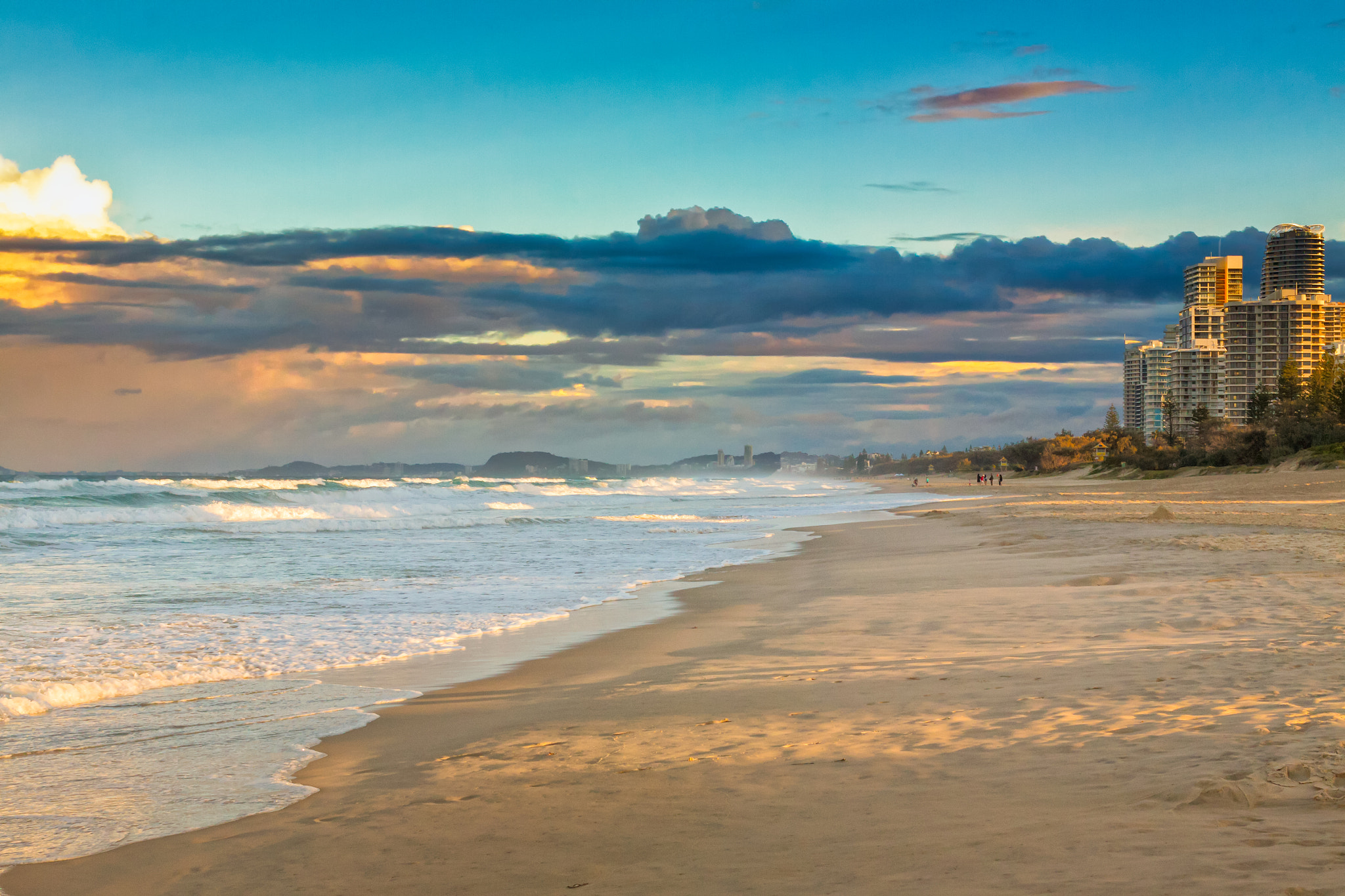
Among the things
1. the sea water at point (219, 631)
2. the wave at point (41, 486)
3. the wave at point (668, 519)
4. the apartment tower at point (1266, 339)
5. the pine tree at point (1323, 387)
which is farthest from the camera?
the apartment tower at point (1266, 339)

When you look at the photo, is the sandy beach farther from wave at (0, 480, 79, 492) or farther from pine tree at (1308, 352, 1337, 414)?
pine tree at (1308, 352, 1337, 414)

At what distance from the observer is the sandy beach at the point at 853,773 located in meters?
3.71

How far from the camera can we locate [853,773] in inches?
199

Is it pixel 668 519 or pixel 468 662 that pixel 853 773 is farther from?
pixel 668 519

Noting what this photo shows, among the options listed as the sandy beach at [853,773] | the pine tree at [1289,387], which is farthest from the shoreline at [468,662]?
the pine tree at [1289,387]

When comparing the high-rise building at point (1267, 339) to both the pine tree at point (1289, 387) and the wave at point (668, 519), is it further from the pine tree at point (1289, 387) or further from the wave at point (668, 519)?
the wave at point (668, 519)

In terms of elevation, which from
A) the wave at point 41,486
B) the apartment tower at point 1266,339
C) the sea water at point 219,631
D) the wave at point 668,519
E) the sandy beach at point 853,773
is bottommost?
the wave at point 668,519

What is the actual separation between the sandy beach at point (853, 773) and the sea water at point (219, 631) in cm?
53

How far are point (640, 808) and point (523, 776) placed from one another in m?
0.99

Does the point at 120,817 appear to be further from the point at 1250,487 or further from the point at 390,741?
the point at 1250,487

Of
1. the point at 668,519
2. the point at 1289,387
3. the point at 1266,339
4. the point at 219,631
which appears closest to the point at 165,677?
the point at 219,631

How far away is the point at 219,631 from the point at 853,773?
29.9 feet

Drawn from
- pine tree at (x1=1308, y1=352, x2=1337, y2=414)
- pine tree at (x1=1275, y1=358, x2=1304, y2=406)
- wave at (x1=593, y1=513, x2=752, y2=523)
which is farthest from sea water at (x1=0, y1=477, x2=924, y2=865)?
pine tree at (x1=1275, y1=358, x2=1304, y2=406)

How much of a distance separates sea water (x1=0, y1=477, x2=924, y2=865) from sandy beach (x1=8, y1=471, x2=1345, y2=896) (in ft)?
1.74
